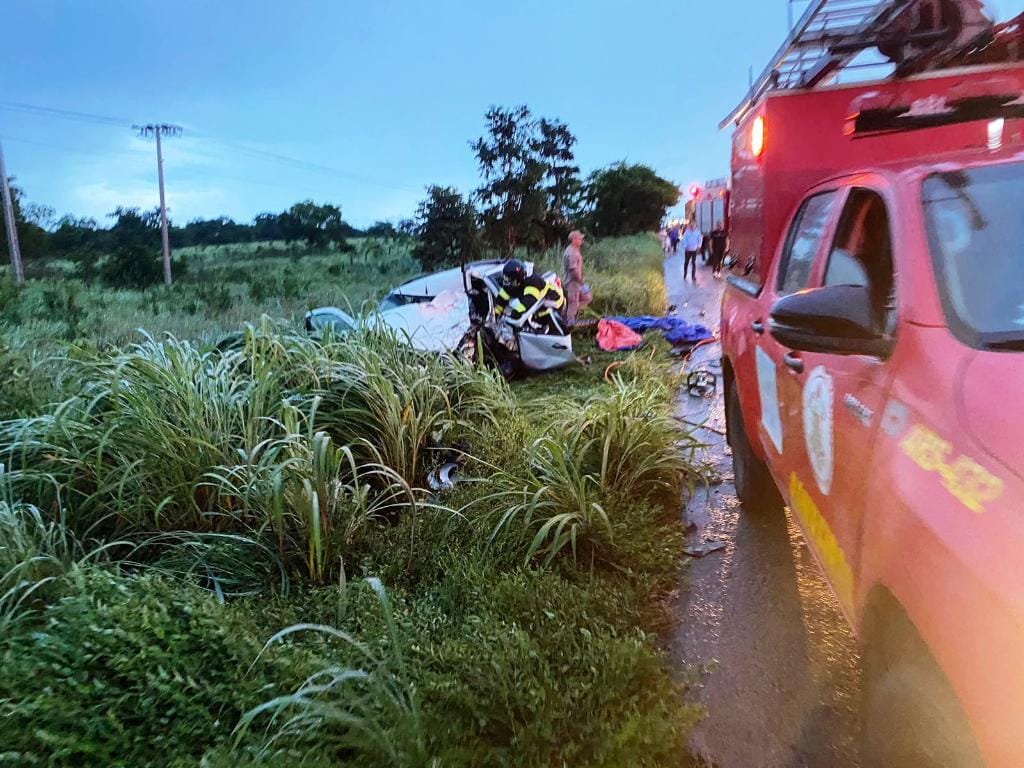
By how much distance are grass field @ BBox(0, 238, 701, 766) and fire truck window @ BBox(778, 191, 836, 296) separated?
1460 millimetres

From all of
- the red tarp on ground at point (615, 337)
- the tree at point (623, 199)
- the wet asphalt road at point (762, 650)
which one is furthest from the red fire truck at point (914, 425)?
the tree at point (623, 199)

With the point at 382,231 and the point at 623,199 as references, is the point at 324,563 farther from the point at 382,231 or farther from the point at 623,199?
the point at 382,231

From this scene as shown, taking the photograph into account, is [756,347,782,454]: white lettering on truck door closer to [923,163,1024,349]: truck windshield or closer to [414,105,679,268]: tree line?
[923,163,1024,349]: truck windshield

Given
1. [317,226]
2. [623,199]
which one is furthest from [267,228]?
[623,199]

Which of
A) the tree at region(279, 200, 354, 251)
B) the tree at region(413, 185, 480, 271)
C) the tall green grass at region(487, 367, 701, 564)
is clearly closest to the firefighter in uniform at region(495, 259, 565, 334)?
the tall green grass at region(487, 367, 701, 564)

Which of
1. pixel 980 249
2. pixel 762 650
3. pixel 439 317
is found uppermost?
pixel 980 249

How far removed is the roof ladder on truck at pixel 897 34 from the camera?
4.51 meters

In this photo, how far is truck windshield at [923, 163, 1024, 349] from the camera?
→ 1.75 meters

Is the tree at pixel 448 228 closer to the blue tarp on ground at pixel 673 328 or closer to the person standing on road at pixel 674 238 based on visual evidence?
the blue tarp on ground at pixel 673 328

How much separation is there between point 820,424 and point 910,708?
915 millimetres

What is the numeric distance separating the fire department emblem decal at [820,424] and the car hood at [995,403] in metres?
0.68

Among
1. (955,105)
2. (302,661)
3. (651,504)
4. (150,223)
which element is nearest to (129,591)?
(302,661)

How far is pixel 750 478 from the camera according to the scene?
4336 millimetres

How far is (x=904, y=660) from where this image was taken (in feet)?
5.61
